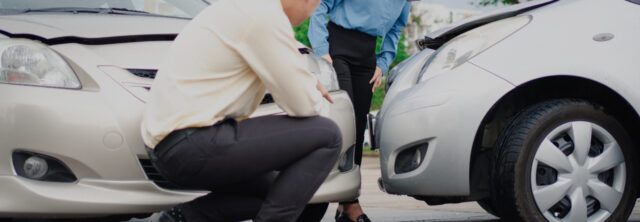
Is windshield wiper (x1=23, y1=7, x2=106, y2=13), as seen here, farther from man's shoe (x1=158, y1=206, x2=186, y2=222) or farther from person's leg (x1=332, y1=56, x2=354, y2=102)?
man's shoe (x1=158, y1=206, x2=186, y2=222)

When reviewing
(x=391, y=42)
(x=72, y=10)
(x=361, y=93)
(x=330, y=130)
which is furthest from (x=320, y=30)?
(x=330, y=130)

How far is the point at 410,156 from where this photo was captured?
12.2ft

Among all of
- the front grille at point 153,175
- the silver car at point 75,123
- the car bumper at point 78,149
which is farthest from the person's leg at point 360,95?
the car bumper at point 78,149

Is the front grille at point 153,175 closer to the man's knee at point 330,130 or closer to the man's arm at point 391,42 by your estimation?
the man's knee at point 330,130

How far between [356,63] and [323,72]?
784 mm

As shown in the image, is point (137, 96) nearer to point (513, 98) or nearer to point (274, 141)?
point (274, 141)

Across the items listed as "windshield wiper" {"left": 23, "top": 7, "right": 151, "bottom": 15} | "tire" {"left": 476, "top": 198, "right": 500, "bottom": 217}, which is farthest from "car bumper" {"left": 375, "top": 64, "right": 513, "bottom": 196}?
"windshield wiper" {"left": 23, "top": 7, "right": 151, "bottom": 15}

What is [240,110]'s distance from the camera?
2.84 m

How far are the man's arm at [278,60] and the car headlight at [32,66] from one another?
31.7 inches

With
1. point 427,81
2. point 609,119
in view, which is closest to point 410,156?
point 427,81

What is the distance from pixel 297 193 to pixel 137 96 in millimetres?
726

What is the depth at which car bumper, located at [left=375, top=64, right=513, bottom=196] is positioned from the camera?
11.7ft

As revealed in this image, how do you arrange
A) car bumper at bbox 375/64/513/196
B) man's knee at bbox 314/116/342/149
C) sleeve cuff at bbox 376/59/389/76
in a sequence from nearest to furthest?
man's knee at bbox 314/116/342/149 → car bumper at bbox 375/64/513/196 → sleeve cuff at bbox 376/59/389/76

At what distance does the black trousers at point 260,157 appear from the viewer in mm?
2699
